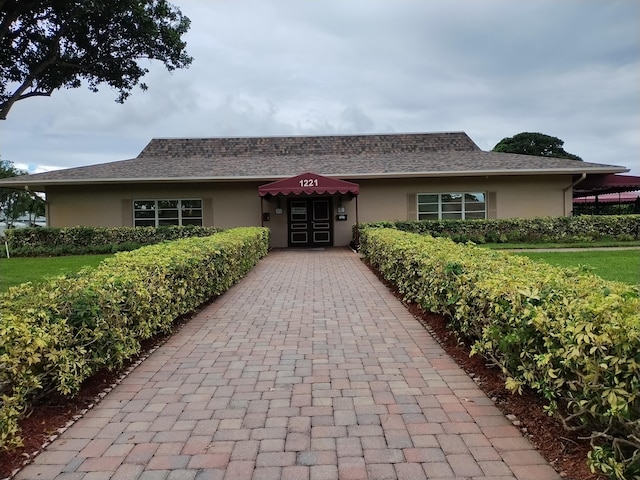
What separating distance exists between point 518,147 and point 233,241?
45.7m

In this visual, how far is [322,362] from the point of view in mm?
4695

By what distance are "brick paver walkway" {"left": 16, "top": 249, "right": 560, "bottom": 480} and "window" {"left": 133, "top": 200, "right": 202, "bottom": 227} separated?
13242mm

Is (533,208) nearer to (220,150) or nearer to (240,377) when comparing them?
(220,150)

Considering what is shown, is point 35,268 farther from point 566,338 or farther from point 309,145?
point 309,145

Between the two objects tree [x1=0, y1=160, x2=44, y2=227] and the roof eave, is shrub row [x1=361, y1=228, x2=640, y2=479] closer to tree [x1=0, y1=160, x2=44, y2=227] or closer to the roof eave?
the roof eave

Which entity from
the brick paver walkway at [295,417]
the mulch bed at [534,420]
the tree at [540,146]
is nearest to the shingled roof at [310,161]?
the brick paver walkway at [295,417]

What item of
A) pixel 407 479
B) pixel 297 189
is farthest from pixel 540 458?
pixel 297 189

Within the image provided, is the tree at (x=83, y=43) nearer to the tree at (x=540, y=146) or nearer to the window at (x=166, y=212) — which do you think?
the window at (x=166, y=212)

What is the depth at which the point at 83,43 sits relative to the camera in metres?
16.8

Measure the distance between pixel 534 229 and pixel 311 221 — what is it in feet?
26.7

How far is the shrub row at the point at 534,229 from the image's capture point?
16.4m

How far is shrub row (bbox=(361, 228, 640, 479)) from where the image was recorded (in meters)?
2.31

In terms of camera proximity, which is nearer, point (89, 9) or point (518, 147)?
point (89, 9)

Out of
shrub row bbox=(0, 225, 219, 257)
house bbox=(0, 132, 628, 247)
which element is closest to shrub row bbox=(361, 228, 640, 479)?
house bbox=(0, 132, 628, 247)
